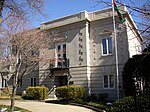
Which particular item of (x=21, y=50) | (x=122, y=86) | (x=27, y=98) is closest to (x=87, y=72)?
(x=122, y=86)

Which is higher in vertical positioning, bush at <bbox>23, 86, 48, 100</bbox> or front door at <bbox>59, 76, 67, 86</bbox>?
front door at <bbox>59, 76, 67, 86</bbox>

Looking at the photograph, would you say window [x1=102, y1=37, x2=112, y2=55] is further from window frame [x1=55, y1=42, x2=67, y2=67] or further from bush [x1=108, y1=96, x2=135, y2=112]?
bush [x1=108, y1=96, x2=135, y2=112]

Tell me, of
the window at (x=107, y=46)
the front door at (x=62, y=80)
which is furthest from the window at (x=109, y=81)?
the front door at (x=62, y=80)

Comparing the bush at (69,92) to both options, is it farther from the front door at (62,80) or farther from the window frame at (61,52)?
the window frame at (61,52)

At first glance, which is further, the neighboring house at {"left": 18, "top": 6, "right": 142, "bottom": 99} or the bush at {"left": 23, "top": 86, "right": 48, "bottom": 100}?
the bush at {"left": 23, "top": 86, "right": 48, "bottom": 100}

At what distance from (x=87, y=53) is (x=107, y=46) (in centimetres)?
248

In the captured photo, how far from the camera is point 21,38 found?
17578 millimetres

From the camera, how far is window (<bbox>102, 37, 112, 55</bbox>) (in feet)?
78.1

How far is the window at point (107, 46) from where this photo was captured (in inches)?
937

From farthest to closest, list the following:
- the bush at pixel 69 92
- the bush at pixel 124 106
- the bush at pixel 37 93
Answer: the bush at pixel 37 93 → the bush at pixel 69 92 → the bush at pixel 124 106

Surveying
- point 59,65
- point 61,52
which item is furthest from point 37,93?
point 61,52

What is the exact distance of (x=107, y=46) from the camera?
942 inches

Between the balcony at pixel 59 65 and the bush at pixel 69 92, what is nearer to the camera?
the bush at pixel 69 92

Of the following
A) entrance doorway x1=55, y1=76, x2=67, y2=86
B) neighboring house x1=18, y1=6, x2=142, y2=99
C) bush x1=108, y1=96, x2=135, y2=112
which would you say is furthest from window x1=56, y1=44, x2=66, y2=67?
bush x1=108, y1=96, x2=135, y2=112
